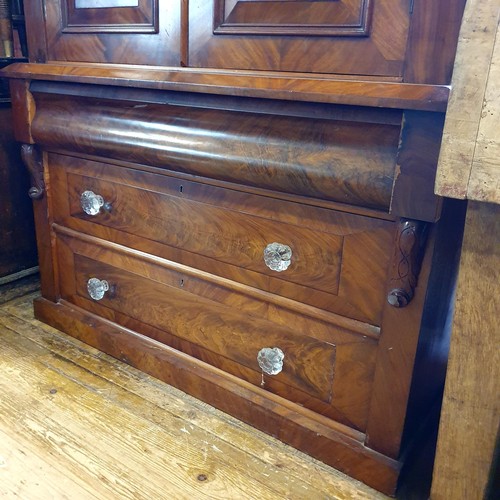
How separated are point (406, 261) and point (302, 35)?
0.46 meters

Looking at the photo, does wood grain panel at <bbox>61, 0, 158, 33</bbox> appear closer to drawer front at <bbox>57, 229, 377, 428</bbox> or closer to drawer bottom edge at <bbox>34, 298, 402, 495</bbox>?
drawer front at <bbox>57, 229, 377, 428</bbox>

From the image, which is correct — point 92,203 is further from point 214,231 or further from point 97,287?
point 214,231

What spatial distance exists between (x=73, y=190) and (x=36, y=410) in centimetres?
59

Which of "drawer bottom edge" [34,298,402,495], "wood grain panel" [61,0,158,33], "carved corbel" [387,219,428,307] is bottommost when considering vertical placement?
"drawer bottom edge" [34,298,402,495]

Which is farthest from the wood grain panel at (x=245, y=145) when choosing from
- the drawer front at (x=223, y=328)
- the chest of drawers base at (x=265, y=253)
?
the drawer front at (x=223, y=328)

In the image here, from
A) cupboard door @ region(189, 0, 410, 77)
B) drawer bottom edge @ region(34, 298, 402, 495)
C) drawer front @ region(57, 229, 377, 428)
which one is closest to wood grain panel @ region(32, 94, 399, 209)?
cupboard door @ region(189, 0, 410, 77)

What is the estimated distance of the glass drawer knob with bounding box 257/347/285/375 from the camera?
1186 millimetres

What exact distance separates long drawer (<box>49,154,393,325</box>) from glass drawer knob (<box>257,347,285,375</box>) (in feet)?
0.45

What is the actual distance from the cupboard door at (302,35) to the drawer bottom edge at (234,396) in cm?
73

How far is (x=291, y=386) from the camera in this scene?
1.19m

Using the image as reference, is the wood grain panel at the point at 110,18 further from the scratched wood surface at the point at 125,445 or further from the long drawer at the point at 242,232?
the scratched wood surface at the point at 125,445

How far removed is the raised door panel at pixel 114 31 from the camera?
3.83ft

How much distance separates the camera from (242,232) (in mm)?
1173

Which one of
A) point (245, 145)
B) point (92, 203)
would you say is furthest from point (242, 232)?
point (92, 203)
